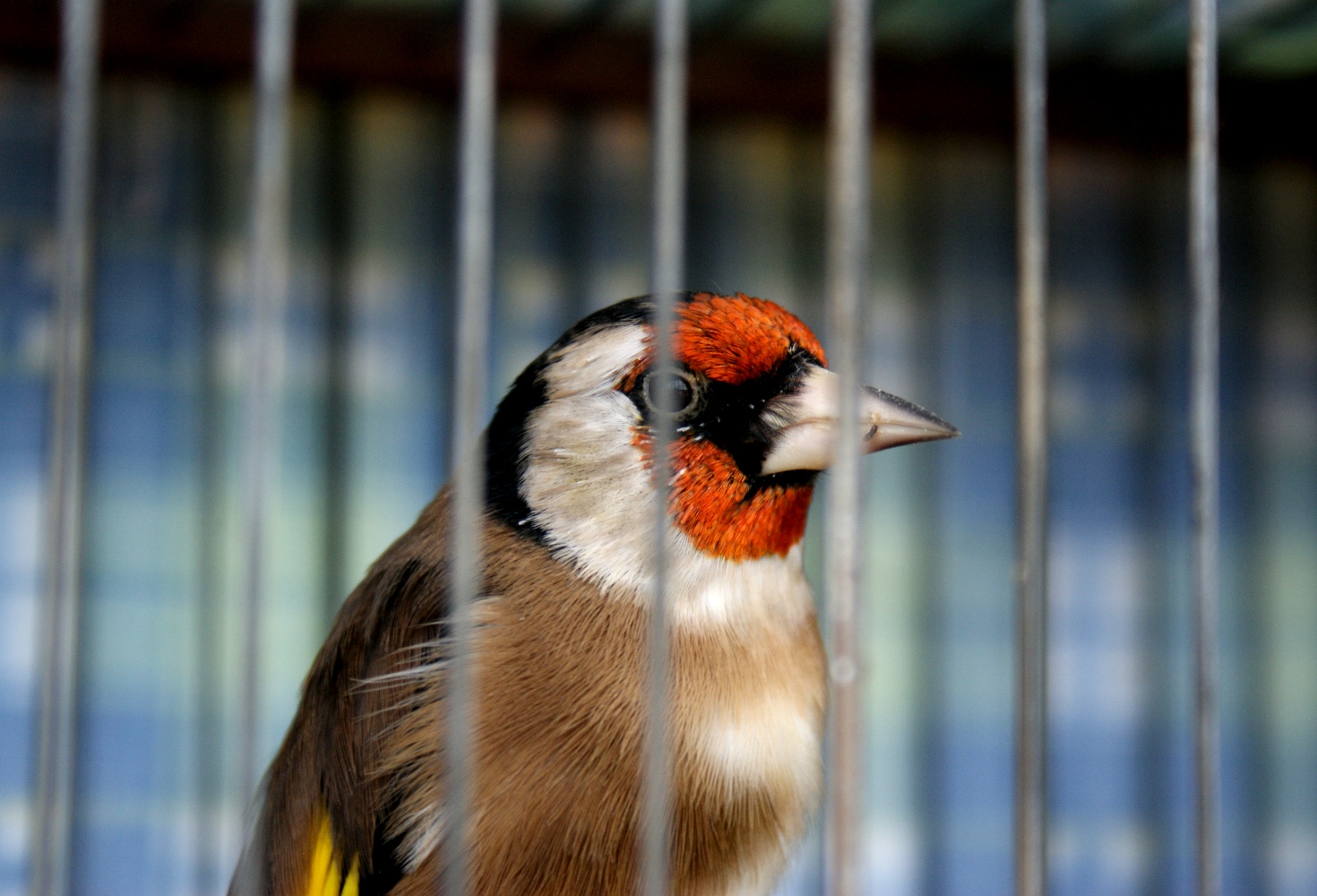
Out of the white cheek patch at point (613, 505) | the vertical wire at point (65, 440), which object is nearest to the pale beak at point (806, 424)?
the white cheek patch at point (613, 505)

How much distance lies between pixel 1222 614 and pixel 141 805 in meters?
2.78

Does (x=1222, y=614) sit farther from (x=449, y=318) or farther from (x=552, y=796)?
(x=552, y=796)

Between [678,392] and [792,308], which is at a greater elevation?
[792,308]

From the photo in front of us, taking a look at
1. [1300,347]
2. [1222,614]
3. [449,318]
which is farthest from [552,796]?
[1300,347]

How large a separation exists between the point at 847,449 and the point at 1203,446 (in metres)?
0.23

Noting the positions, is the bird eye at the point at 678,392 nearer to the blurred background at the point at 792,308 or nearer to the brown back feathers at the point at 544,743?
the brown back feathers at the point at 544,743

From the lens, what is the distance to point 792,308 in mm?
2887

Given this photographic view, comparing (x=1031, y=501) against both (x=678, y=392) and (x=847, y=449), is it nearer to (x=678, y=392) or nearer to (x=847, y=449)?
(x=847, y=449)

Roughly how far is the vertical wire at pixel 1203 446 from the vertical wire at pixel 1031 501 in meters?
0.09

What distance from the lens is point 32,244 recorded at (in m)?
2.64

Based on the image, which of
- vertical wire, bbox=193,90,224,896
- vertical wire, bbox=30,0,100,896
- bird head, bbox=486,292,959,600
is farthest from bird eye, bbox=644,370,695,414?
vertical wire, bbox=193,90,224,896

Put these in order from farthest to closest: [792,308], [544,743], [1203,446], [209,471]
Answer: [792,308], [209,471], [544,743], [1203,446]

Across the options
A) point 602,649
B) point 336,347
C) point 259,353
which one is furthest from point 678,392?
point 336,347

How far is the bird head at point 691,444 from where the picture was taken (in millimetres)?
1096
